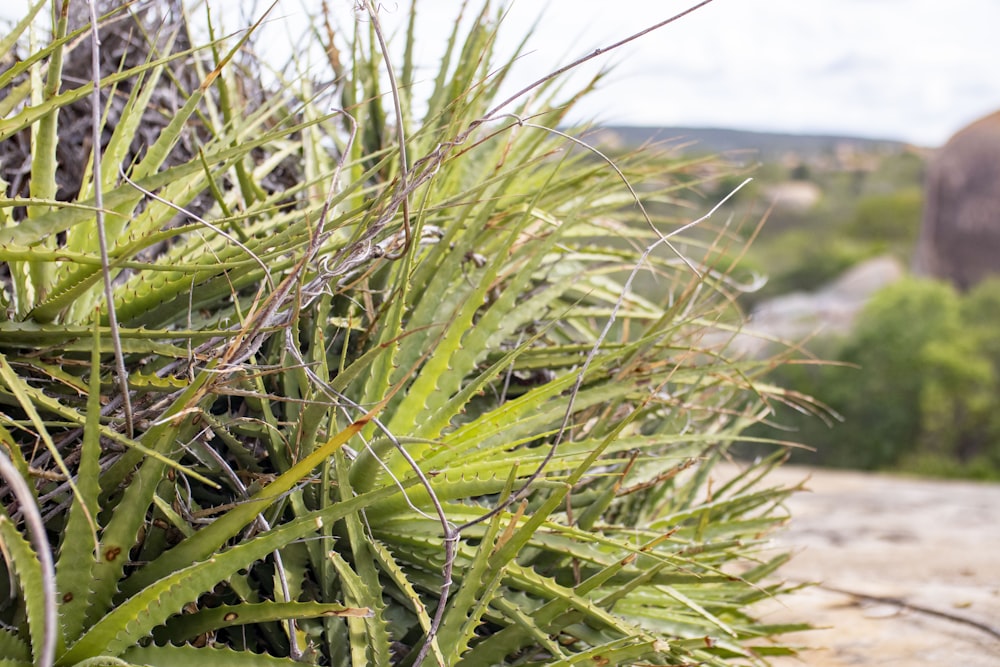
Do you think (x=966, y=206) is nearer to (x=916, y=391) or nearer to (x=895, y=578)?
(x=916, y=391)

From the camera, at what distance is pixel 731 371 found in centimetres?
185

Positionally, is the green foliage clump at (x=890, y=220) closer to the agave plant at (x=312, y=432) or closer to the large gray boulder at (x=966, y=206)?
the large gray boulder at (x=966, y=206)

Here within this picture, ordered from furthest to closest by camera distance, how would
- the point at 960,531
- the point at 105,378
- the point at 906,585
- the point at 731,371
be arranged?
the point at 960,531
the point at 906,585
the point at 731,371
the point at 105,378

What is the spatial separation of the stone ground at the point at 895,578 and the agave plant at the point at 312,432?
0.39 m

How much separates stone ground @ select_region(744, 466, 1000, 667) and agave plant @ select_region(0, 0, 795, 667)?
1.29 ft

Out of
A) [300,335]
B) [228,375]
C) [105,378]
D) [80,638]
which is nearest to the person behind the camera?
[80,638]

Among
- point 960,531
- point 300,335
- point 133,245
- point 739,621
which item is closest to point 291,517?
point 300,335

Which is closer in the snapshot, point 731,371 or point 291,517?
point 291,517

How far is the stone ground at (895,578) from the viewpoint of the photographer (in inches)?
74.5

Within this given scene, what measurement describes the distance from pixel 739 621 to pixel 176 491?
116cm

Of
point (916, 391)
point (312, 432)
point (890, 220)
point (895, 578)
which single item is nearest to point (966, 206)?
point (916, 391)

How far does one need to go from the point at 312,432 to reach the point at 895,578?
6.89 feet

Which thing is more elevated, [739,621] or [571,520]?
[571,520]

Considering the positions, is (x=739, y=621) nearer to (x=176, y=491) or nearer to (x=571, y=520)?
(x=571, y=520)
